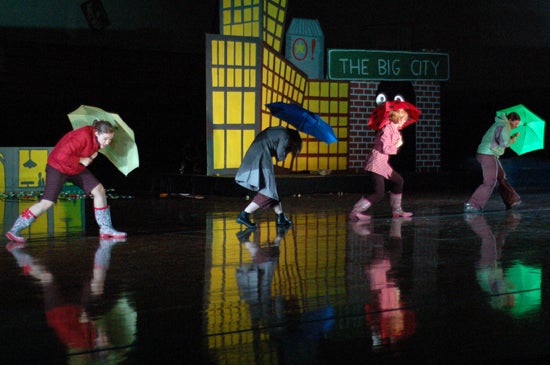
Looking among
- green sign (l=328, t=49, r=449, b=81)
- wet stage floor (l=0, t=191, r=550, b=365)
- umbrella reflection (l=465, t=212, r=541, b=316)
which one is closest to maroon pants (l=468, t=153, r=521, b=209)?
wet stage floor (l=0, t=191, r=550, b=365)

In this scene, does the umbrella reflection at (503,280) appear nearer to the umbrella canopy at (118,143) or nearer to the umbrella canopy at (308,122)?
the umbrella canopy at (308,122)

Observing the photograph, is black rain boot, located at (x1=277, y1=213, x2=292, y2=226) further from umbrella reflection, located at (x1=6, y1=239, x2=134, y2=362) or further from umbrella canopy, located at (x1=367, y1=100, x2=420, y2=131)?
umbrella reflection, located at (x1=6, y1=239, x2=134, y2=362)

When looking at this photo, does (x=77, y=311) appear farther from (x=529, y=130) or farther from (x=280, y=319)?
(x=529, y=130)

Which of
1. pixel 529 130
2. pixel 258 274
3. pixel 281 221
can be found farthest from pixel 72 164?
pixel 529 130

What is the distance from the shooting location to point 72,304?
20.2ft

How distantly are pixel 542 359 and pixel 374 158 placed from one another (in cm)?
720

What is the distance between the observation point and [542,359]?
4.72 metres

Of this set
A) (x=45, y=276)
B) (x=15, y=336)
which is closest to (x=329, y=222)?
(x=45, y=276)

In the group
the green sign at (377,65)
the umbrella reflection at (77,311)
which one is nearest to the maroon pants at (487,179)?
the green sign at (377,65)

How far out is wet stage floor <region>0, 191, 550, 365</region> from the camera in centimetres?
494

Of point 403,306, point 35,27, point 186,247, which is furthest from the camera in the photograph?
point 35,27

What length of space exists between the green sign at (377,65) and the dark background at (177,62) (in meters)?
2.09

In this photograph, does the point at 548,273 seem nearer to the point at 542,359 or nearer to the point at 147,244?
the point at 542,359

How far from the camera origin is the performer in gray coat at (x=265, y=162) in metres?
10.6
